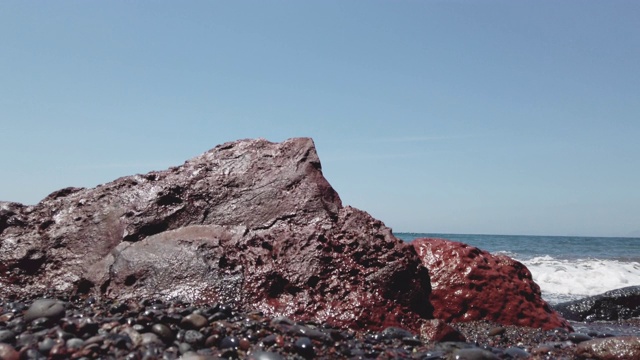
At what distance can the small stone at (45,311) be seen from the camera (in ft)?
13.0

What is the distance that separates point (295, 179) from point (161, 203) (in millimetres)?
1645

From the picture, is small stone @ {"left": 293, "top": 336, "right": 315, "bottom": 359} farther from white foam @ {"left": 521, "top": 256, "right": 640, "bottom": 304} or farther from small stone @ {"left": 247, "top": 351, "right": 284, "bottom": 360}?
white foam @ {"left": 521, "top": 256, "right": 640, "bottom": 304}

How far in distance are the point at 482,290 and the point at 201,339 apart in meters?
3.71

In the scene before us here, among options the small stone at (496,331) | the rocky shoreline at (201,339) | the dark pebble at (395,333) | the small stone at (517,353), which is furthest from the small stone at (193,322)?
the small stone at (496,331)

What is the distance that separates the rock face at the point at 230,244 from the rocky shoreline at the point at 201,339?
33 centimetres

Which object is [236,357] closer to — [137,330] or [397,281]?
[137,330]

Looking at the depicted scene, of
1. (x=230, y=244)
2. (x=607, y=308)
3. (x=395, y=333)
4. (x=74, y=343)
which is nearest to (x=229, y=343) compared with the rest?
(x=74, y=343)

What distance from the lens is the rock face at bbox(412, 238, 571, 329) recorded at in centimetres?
589

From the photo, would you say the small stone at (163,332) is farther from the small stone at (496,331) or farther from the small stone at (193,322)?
the small stone at (496,331)

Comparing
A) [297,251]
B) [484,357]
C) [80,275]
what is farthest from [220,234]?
[484,357]

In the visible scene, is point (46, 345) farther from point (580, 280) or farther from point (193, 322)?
point (580, 280)

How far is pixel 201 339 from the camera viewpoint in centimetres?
361

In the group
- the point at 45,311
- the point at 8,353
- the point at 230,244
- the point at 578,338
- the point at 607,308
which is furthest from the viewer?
the point at 607,308

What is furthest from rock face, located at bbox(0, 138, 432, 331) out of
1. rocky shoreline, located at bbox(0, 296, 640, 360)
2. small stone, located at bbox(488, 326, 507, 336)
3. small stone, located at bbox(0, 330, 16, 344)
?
Result: small stone, located at bbox(0, 330, 16, 344)
